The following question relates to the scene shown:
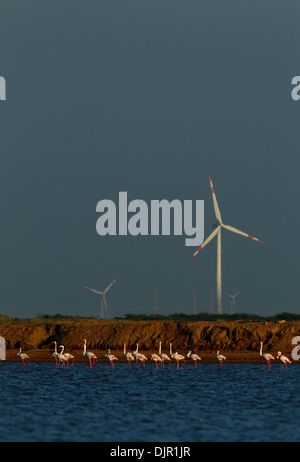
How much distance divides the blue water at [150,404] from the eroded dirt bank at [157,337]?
16.8 feet

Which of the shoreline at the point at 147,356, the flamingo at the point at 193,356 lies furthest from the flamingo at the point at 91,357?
the flamingo at the point at 193,356

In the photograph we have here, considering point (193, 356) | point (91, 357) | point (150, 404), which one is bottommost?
point (150, 404)

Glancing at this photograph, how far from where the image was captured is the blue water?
128 feet

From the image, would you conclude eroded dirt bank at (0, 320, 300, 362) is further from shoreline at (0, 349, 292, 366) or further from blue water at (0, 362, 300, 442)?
blue water at (0, 362, 300, 442)

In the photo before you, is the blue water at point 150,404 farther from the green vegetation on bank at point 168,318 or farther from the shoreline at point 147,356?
the green vegetation on bank at point 168,318

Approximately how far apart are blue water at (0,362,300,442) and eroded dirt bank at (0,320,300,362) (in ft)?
16.8

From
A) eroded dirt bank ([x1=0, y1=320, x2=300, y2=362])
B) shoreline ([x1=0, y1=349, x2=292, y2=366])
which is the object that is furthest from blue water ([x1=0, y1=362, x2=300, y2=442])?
eroded dirt bank ([x1=0, y1=320, x2=300, y2=362])

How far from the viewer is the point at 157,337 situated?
7938 centimetres

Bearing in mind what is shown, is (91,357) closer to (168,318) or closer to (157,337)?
(157,337)

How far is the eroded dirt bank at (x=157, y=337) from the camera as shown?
75.4 metres

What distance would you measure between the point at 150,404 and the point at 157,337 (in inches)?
1221

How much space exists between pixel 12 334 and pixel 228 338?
20.5m

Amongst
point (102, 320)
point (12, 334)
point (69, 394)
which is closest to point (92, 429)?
point (69, 394)

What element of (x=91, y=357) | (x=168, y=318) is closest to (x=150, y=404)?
(x=91, y=357)
